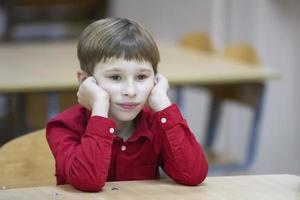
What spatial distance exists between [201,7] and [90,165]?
379 centimetres

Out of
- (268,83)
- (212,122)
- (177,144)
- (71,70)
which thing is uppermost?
(177,144)

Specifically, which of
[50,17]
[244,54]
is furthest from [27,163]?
[50,17]

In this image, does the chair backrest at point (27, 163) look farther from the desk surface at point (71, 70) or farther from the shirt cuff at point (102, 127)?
the desk surface at point (71, 70)

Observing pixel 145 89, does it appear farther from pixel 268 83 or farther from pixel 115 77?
pixel 268 83

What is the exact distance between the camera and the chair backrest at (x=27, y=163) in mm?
2145

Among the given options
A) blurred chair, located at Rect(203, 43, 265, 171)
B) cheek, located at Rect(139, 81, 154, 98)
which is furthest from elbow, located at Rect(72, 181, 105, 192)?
Result: blurred chair, located at Rect(203, 43, 265, 171)

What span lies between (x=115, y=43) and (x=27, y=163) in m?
0.53

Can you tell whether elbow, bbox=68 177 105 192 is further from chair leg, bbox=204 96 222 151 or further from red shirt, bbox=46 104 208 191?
chair leg, bbox=204 96 222 151

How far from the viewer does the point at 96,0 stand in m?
7.62

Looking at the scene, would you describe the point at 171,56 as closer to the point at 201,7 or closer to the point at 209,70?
the point at 209,70

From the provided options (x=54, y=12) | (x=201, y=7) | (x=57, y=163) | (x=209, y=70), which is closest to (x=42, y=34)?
(x=54, y=12)

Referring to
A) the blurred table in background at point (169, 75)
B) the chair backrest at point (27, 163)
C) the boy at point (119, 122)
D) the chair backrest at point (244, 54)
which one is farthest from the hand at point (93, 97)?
the chair backrest at point (244, 54)

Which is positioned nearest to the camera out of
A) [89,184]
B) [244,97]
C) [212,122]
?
[89,184]

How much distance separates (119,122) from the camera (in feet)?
6.26
